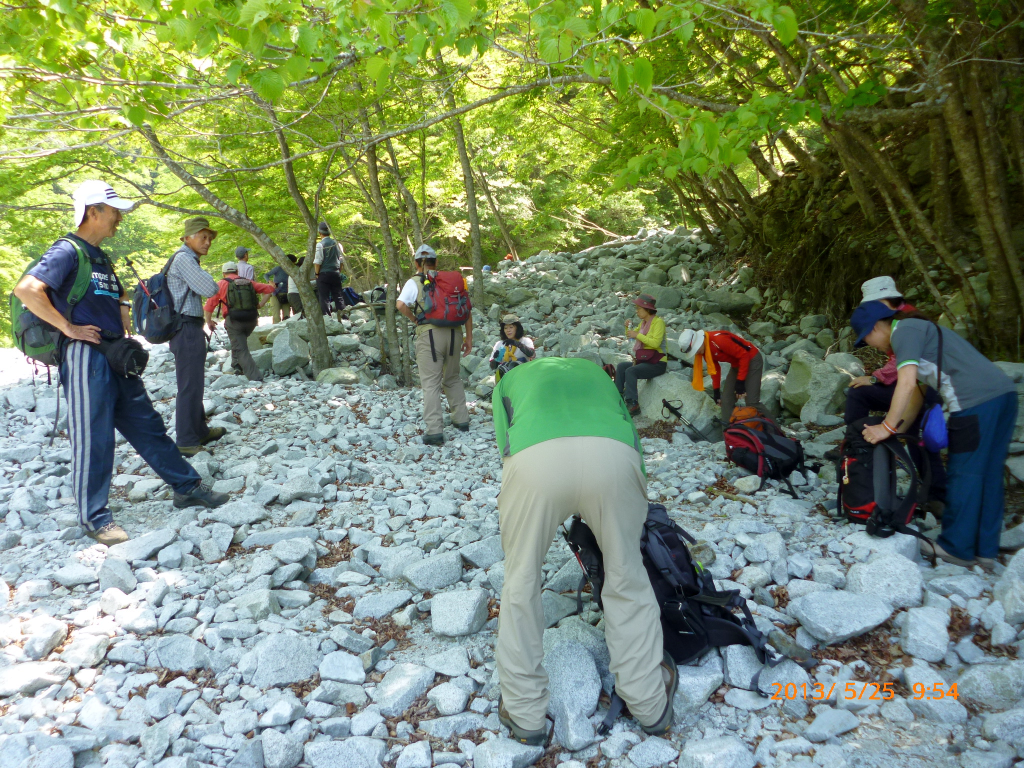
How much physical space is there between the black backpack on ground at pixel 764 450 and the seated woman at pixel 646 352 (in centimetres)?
233

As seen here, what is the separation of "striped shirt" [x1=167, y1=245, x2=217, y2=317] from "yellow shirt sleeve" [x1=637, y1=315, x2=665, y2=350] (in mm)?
5189

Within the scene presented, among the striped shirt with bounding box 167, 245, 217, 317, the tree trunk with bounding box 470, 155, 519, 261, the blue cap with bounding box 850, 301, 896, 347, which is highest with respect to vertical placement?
the tree trunk with bounding box 470, 155, 519, 261

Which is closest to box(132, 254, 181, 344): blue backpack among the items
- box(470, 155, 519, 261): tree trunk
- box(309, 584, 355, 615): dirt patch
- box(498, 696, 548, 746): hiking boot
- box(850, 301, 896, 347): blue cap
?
box(309, 584, 355, 615): dirt patch

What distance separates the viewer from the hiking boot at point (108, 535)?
4.30 meters

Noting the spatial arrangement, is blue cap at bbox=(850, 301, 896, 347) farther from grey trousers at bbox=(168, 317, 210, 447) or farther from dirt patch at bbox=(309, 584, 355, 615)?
grey trousers at bbox=(168, 317, 210, 447)

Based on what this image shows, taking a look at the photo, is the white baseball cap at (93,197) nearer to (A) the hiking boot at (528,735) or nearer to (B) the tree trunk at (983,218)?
(A) the hiking boot at (528,735)

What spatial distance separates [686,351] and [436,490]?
10.9 feet

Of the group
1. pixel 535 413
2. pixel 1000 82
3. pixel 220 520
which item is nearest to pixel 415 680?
pixel 535 413

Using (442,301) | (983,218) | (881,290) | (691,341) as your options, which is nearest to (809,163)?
(983,218)

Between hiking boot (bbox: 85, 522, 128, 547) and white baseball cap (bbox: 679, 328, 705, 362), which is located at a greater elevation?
white baseball cap (bbox: 679, 328, 705, 362)

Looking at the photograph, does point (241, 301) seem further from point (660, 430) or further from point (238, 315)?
point (660, 430)

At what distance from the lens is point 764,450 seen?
218 inches

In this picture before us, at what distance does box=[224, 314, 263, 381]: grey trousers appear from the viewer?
28.8 feet

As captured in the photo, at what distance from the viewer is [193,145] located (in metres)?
9.36
